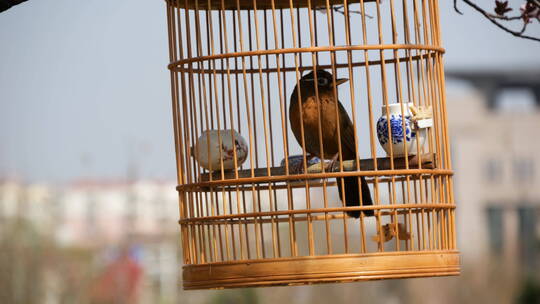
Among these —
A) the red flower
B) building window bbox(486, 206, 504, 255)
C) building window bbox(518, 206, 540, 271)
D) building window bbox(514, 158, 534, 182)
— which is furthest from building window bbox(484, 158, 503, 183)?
the red flower

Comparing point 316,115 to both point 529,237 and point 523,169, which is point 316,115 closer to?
point 529,237

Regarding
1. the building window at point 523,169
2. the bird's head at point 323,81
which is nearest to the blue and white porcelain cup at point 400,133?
the bird's head at point 323,81

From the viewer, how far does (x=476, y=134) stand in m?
13.7

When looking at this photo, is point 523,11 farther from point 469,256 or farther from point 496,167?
point 496,167

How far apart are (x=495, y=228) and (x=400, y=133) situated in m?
9.90

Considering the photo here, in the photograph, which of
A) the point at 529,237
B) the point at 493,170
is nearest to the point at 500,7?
the point at 529,237

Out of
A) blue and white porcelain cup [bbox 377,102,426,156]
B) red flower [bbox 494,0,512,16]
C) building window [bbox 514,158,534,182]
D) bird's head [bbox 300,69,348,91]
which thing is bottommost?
building window [bbox 514,158,534,182]

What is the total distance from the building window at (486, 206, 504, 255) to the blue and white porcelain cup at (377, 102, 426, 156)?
8480 millimetres

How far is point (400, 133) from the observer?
337 cm

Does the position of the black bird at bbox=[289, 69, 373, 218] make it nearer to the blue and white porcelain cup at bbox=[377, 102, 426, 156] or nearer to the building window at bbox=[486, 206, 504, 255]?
the blue and white porcelain cup at bbox=[377, 102, 426, 156]

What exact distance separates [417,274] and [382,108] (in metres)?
0.66

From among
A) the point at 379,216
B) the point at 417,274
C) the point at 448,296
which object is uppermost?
the point at 379,216

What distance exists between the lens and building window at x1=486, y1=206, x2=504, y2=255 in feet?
39.0

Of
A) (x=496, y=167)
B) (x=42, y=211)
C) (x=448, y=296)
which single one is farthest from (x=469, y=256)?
(x=42, y=211)
